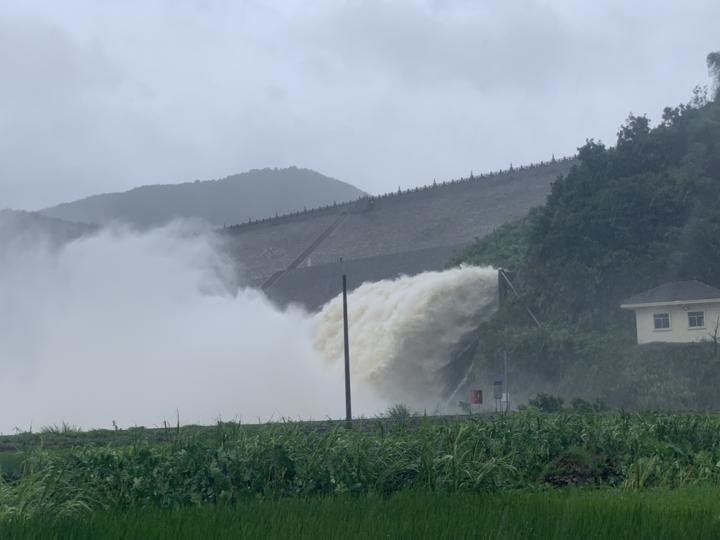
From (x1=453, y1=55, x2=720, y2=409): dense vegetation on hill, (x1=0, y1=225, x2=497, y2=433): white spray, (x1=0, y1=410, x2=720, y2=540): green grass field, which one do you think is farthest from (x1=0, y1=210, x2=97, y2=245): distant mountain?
(x1=0, y1=410, x2=720, y2=540): green grass field

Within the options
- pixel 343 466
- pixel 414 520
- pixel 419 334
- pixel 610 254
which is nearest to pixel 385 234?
pixel 419 334

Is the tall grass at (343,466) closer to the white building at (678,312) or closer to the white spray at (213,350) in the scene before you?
the white spray at (213,350)

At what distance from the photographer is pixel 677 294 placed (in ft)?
167

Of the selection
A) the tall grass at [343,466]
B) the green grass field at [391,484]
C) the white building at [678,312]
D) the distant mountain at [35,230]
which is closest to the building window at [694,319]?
the white building at [678,312]

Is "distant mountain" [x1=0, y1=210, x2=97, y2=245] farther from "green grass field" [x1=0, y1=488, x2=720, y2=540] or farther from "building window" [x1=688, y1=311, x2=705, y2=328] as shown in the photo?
"green grass field" [x1=0, y1=488, x2=720, y2=540]

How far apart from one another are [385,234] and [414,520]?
246 feet

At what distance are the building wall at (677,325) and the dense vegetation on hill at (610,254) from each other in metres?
0.83

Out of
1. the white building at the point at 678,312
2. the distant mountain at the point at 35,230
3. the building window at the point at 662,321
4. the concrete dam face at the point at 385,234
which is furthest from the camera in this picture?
the distant mountain at the point at 35,230

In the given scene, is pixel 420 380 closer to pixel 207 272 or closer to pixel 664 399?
pixel 664 399

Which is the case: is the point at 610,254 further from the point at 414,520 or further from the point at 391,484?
the point at 414,520

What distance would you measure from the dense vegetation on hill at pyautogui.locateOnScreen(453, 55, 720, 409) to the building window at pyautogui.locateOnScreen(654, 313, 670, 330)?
1285mm

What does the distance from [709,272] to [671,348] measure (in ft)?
26.2

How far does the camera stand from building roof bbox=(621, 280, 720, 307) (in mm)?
50188

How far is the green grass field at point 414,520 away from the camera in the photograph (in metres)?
10.2
